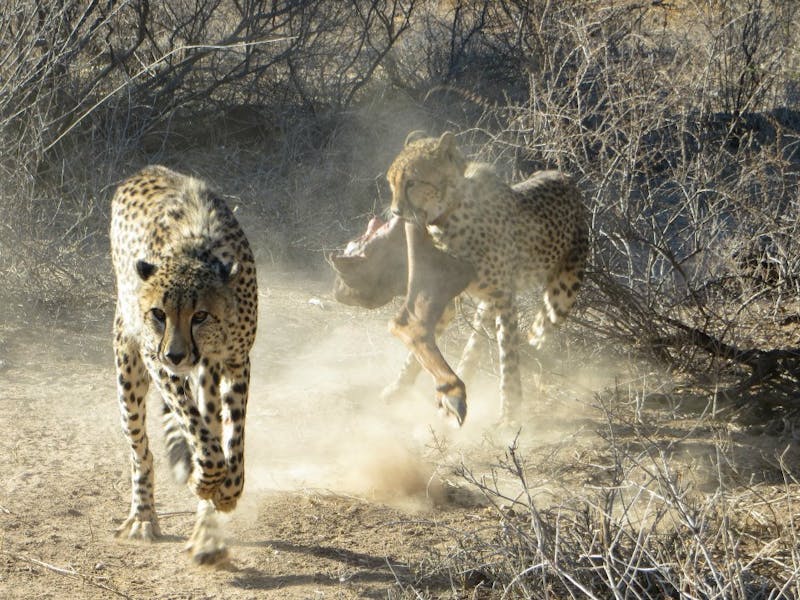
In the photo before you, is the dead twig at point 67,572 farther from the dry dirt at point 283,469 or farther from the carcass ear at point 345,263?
the carcass ear at point 345,263

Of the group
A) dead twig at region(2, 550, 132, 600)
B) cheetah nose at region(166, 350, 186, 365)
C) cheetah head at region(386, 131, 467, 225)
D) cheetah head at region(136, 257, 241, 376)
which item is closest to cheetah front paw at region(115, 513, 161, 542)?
dead twig at region(2, 550, 132, 600)

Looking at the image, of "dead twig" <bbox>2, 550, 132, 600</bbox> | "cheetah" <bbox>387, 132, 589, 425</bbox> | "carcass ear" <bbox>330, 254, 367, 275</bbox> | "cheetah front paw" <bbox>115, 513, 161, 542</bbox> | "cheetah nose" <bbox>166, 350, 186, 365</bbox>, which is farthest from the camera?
"carcass ear" <bbox>330, 254, 367, 275</bbox>

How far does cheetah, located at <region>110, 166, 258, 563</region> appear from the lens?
4086mm

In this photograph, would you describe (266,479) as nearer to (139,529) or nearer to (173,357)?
(139,529)

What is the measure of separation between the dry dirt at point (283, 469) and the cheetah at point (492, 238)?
1.35ft

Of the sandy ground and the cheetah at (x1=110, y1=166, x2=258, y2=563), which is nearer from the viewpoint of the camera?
the cheetah at (x1=110, y1=166, x2=258, y2=563)

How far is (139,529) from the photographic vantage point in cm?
461

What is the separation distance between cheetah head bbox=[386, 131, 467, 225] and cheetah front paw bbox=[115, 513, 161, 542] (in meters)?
2.09

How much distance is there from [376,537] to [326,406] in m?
1.78

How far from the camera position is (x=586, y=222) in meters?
6.66

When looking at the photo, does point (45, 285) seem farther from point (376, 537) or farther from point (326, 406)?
point (376, 537)

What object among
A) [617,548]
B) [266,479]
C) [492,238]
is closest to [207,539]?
[266,479]

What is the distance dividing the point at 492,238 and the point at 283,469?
1775 mm

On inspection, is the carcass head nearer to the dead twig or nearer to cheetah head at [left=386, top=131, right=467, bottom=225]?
cheetah head at [left=386, top=131, right=467, bottom=225]
